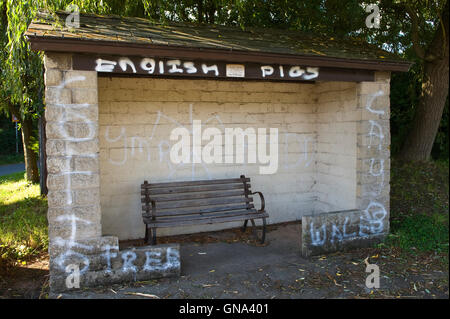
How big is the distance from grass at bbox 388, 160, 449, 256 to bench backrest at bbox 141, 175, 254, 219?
7.32ft

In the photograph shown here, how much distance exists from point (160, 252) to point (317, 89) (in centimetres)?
396

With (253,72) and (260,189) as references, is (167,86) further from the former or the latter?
(260,189)

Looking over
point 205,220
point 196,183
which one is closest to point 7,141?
point 196,183

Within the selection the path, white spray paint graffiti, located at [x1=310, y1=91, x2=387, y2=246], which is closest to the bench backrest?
white spray paint graffiti, located at [x1=310, y1=91, x2=387, y2=246]

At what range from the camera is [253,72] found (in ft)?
15.6

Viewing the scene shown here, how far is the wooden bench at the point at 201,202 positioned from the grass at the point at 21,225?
159cm

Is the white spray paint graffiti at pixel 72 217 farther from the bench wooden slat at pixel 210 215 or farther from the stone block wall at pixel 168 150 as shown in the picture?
the bench wooden slat at pixel 210 215

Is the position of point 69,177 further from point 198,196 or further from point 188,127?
point 188,127

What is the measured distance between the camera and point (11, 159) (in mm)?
20797

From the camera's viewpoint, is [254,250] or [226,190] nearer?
[254,250]

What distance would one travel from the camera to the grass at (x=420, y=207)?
17.4 feet

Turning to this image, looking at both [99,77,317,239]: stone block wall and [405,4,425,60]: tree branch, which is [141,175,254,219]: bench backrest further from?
[405,4,425,60]: tree branch

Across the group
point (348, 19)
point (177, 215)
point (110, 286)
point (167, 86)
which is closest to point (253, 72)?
point (167, 86)

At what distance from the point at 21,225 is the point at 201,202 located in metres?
3.09
